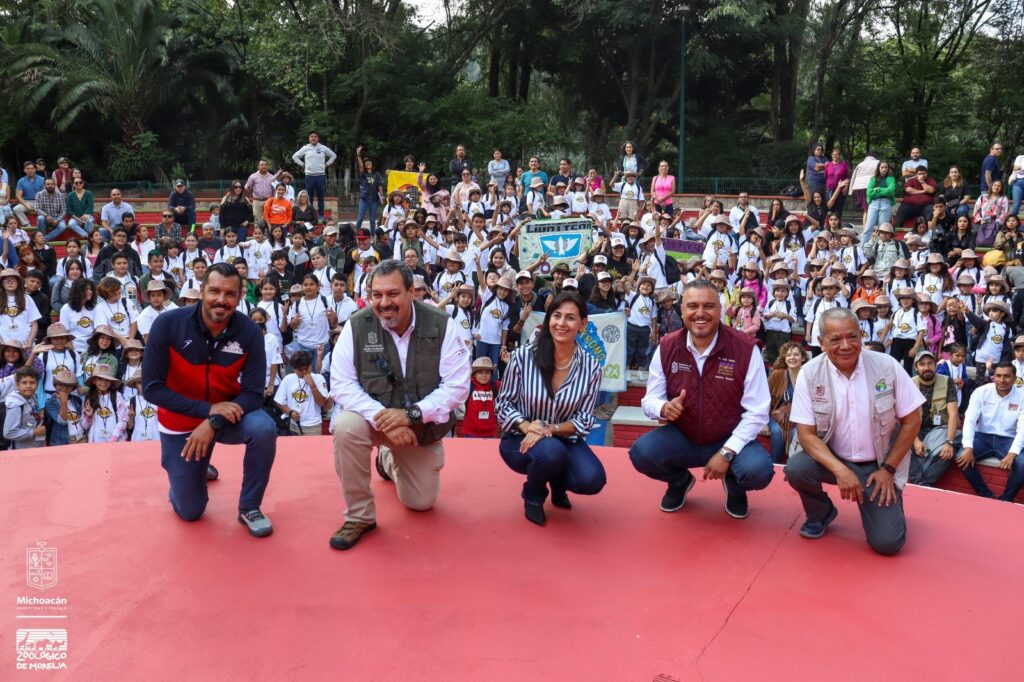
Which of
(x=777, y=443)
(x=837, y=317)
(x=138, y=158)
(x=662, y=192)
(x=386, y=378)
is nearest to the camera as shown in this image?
(x=837, y=317)

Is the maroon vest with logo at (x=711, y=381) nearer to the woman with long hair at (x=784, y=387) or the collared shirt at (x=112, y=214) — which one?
the woman with long hair at (x=784, y=387)

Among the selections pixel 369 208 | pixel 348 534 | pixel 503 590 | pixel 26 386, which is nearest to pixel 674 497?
pixel 503 590

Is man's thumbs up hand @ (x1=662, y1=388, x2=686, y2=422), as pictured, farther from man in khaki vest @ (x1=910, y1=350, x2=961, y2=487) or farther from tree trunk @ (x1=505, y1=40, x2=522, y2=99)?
tree trunk @ (x1=505, y1=40, x2=522, y2=99)

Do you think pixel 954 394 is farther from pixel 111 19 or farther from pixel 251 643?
pixel 111 19

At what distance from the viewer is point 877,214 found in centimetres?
1350

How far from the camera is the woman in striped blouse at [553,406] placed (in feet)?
13.4

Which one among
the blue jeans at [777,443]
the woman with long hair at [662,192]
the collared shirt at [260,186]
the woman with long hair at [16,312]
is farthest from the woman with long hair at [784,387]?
the collared shirt at [260,186]

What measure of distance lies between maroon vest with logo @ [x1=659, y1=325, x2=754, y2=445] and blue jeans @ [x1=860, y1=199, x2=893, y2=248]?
10157mm

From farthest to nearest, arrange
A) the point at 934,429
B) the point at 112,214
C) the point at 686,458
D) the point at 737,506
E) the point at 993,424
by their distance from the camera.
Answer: the point at 112,214
the point at 934,429
the point at 993,424
the point at 737,506
the point at 686,458

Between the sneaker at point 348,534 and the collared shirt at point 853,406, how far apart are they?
81.4 inches

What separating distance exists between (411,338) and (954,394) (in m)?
5.93

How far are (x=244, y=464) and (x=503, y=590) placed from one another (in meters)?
1.40

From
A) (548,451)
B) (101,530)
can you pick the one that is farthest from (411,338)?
(101,530)

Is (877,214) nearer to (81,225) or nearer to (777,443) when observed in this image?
(777,443)
